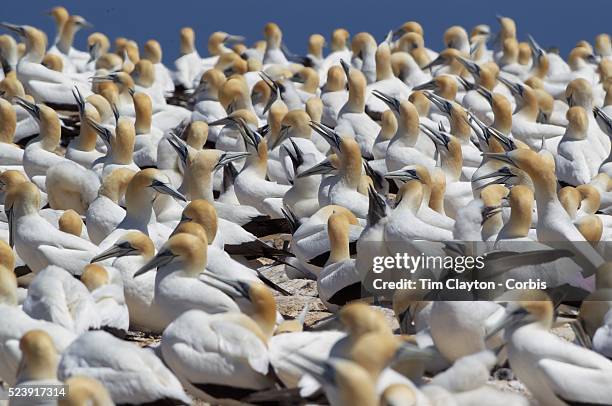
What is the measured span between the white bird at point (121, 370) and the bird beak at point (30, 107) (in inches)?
255

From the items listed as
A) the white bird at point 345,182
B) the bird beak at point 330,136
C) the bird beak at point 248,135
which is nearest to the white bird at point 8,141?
the bird beak at point 248,135

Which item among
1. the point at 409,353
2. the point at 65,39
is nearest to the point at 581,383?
the point at 409,353

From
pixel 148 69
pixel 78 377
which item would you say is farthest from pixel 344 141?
pixel 148 69

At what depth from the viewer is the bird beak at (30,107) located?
43.4ft

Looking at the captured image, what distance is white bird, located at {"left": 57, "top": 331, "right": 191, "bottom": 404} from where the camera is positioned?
679 cm

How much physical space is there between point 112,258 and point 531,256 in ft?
7.60

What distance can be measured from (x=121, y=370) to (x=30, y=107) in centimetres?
687

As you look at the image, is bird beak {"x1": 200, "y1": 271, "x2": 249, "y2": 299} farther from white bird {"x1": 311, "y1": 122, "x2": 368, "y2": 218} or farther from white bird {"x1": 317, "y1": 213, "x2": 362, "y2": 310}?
white bird {"x1": 311, "y1": 122, "x2": 368, "y2": 218}

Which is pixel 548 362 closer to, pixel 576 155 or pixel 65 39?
pixel 576 155

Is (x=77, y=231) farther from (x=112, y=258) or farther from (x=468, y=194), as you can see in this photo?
(x=468, y=194)

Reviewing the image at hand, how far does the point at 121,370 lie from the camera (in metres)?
6.84

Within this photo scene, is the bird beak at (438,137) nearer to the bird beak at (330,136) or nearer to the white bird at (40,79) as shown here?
the bird beak at (330,136)

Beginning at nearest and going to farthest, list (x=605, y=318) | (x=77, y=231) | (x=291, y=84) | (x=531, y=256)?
(x=605, y=318) < (x=531, y=256) < (x=77, y=231) < (x=291, y=84)

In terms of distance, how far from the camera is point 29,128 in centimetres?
1438
